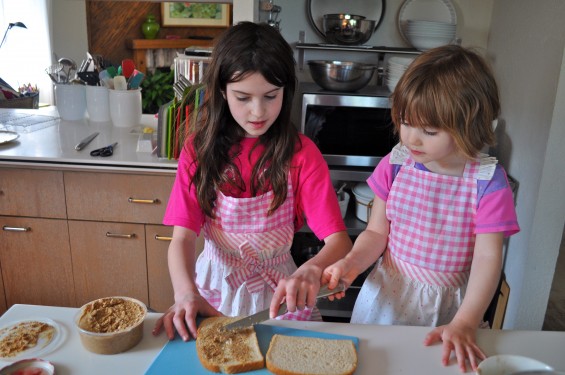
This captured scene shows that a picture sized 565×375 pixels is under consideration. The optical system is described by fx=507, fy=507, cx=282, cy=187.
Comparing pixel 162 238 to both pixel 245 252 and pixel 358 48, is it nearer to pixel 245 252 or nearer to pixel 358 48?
pixel 245 252

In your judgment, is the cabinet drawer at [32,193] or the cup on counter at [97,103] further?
the cup on counter at [97,103]

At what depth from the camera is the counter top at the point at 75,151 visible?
66.7 inches

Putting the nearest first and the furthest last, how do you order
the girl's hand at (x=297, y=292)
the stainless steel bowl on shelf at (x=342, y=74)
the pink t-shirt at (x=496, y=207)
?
1. the girl's hand at (x=297, y=292)
2. the pink t-shirt at (x=496, y=207)
3. the stainless steel bowl on shelf at (x=342, y=74)

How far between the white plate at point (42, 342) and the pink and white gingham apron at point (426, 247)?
2.05 feet

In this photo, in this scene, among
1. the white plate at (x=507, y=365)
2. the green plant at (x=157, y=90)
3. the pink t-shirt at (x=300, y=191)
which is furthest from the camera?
the green plant at (x=157, y=90)

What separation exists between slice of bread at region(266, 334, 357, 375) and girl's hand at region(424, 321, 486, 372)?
5.5 inches

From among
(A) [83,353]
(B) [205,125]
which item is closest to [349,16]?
(B) [205,125]

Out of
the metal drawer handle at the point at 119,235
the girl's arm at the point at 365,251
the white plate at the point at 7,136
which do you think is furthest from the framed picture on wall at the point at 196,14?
the girl's arm at the point at 365,251

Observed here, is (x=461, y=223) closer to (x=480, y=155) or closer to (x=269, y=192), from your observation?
(x=480, y=155)

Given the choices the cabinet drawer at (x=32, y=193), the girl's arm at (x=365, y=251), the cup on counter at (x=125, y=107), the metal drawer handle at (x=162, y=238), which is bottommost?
the metal drawer handle at (x=162, y=238)

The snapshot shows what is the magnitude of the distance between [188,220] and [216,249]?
0.40ft

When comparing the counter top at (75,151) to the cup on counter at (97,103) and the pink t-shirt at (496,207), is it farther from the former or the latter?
the pink t-shirt at (496,207)

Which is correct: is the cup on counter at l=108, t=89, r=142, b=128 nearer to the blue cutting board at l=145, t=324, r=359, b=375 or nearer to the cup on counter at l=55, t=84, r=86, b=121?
the cup on counter at l=55, t=84, r=86, b=121

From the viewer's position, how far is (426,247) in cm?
104
